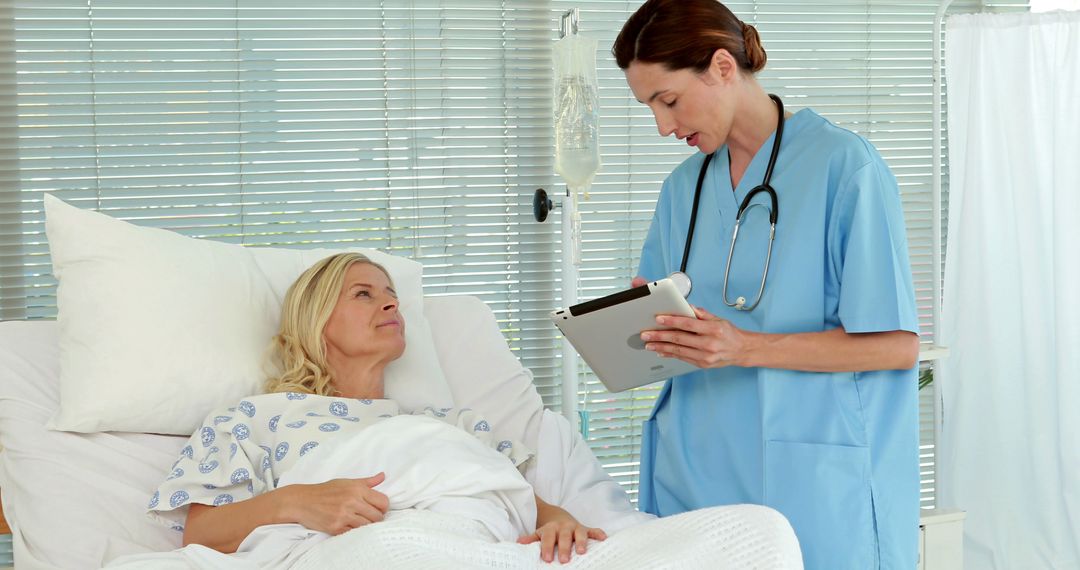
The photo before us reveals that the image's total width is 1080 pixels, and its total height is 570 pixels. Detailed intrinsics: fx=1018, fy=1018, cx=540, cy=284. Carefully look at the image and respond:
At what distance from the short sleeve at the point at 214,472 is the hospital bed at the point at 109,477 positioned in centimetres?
9

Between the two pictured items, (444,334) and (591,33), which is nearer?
(444,334)

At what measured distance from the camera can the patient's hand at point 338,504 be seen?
149 cm

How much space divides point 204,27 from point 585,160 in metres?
1.25

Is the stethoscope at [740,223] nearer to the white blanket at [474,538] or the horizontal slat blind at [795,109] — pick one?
the white blanket at [474,538]

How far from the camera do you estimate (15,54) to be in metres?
2.69

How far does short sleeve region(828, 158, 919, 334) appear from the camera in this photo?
1479 millimetres

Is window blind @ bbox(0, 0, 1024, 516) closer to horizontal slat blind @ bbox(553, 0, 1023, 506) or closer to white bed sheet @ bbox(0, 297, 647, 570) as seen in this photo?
horizontal slat blind @ bbox(553, 0, 1023, 506)

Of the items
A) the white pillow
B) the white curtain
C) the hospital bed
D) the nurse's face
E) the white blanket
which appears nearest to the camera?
the white blanket

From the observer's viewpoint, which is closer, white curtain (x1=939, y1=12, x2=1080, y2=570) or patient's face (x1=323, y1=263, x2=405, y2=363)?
patient's face (x1=323, y1=263, x2=405, y2=363)

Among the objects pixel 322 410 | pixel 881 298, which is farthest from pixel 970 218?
pixel 322 410

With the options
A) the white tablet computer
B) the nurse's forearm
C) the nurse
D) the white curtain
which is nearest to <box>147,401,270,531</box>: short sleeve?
the white tablet computer

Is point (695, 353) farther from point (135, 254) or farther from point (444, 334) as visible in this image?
point (135, 254)

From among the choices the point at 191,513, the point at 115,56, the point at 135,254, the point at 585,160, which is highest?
the point at 115,56

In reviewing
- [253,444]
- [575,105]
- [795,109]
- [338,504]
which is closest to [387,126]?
[575,105]
